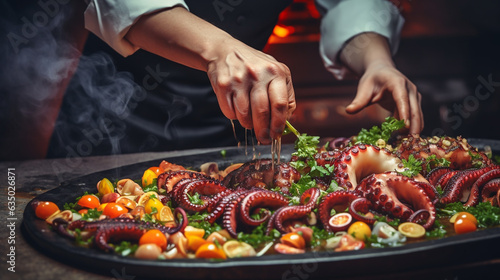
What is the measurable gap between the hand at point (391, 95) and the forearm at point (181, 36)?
48.4 inches

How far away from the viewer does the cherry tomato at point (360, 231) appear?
1.89 m

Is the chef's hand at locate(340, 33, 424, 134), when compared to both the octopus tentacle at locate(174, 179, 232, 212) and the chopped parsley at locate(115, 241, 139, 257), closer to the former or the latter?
the octopus tentacle at locate(174, 179, 232, 212)

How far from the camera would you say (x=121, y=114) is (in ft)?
13.3

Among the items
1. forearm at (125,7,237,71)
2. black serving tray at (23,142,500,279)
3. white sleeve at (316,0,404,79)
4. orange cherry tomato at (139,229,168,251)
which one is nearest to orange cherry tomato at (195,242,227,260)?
black serving tray at (23,142,500,279)

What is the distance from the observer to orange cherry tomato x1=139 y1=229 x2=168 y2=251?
181cm

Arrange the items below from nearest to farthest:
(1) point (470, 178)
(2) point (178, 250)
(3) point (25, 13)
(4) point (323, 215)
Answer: (2) point (178, 250), (4) point (323, 215), (1) point (470, 178), (3) point (25, 13)

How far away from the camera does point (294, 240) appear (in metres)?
1.83

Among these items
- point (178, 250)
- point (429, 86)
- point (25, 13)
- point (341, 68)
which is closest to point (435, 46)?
point (429, 86)

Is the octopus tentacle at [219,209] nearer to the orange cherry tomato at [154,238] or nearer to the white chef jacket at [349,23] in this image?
the orange cherry tomato at [154,238]

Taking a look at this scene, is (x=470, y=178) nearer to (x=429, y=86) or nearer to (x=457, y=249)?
(x=457, y=249)

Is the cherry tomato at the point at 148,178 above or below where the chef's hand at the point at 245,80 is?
below

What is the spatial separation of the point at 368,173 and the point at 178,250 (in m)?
1.25

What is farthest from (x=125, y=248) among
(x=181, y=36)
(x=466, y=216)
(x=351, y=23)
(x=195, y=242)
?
(x=351, y=23)

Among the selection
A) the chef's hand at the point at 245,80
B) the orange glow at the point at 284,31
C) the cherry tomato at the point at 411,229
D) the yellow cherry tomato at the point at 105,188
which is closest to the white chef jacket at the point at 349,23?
the chef's hand at the point at 245,80
